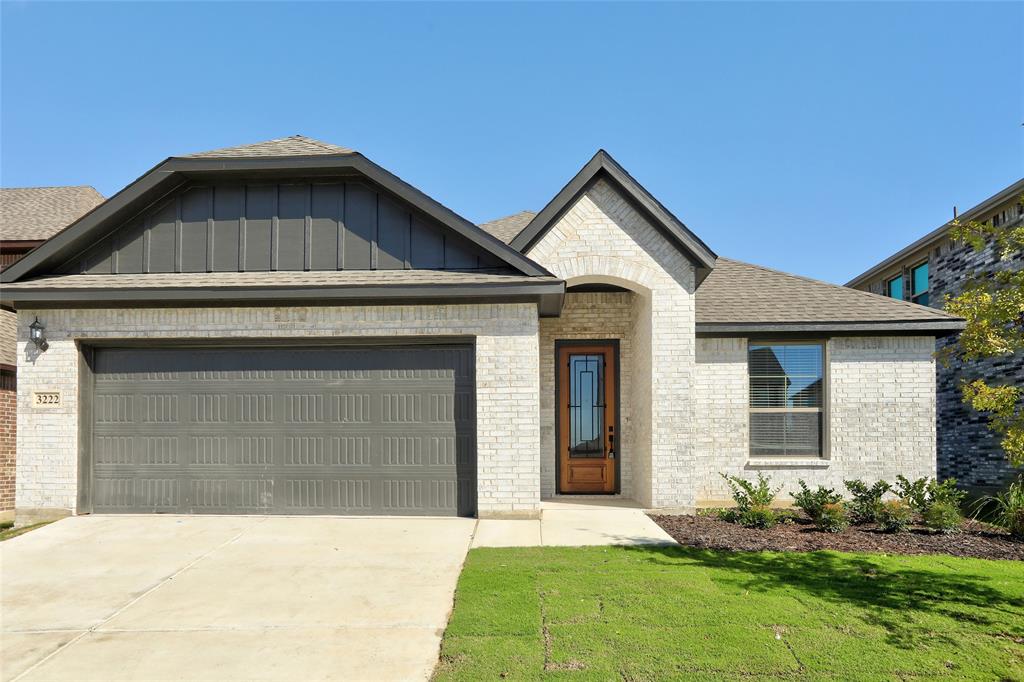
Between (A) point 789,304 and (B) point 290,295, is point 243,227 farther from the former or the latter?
(A) point 789,304

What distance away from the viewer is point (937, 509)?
29.5ft

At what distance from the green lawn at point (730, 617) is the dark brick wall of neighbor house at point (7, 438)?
380 inches

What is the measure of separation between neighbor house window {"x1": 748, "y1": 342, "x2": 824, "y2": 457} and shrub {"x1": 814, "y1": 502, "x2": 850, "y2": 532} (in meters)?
2.53

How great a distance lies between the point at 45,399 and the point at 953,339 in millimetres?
17685

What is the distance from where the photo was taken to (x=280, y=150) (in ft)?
32.7

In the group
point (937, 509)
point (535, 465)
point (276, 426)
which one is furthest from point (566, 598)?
point (937, 509)

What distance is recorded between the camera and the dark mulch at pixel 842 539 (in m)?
7.97

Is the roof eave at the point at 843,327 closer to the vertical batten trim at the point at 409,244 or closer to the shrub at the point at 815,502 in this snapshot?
the shrub at the point at 815,502

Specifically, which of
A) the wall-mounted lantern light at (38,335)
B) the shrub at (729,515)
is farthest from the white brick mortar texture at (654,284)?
the wall-mounted lantern light at (38,335)

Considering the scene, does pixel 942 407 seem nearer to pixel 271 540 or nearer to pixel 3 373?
pixel 271 540

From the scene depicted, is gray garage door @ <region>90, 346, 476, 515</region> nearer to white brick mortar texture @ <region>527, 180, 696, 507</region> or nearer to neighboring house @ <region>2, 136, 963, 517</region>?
neighboring house @ <region>2, 136, 963, 517</region>

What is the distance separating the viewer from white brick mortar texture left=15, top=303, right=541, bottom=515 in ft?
30.6

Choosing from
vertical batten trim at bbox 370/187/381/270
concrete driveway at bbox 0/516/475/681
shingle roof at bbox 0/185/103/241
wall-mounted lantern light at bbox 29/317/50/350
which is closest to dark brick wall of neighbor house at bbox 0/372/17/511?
wall-mounted lantern light at bbox 29/317/50/350

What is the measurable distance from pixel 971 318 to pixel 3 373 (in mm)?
14615
